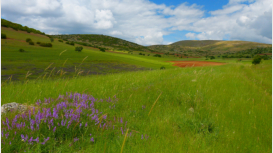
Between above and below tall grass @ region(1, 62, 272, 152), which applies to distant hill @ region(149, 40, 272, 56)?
above

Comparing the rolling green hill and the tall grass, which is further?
the rolling green hill

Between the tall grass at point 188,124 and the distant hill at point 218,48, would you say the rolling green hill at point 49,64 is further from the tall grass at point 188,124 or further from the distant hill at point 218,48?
the distant hill at point 218,48

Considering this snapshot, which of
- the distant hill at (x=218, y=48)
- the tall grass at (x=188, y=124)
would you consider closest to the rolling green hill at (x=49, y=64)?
the tall grass at (x=188, y=124)

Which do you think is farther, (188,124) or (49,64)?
(49,64)

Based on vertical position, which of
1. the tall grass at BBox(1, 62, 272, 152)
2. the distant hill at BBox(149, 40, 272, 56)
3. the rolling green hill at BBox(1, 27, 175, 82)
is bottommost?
the tall grass at BBox(1, 62, 272, 152)

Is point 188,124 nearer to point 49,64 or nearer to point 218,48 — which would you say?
point 49,64

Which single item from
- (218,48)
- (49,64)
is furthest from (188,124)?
(218,48)

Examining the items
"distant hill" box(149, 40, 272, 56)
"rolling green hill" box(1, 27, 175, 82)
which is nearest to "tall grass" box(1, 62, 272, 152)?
"rolling green hill" box(1, 27, 175, 82)

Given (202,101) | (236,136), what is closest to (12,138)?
(236,136)

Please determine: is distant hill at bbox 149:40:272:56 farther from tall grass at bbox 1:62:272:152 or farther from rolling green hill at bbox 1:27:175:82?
tall grass at bbox 1:62:272:152

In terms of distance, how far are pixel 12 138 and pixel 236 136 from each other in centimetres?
413

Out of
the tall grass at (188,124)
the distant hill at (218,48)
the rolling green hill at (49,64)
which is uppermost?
the distant hill at (218,48)

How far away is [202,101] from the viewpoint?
477cm

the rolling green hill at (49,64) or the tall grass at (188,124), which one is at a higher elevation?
the rolling green hill at (49,64)
